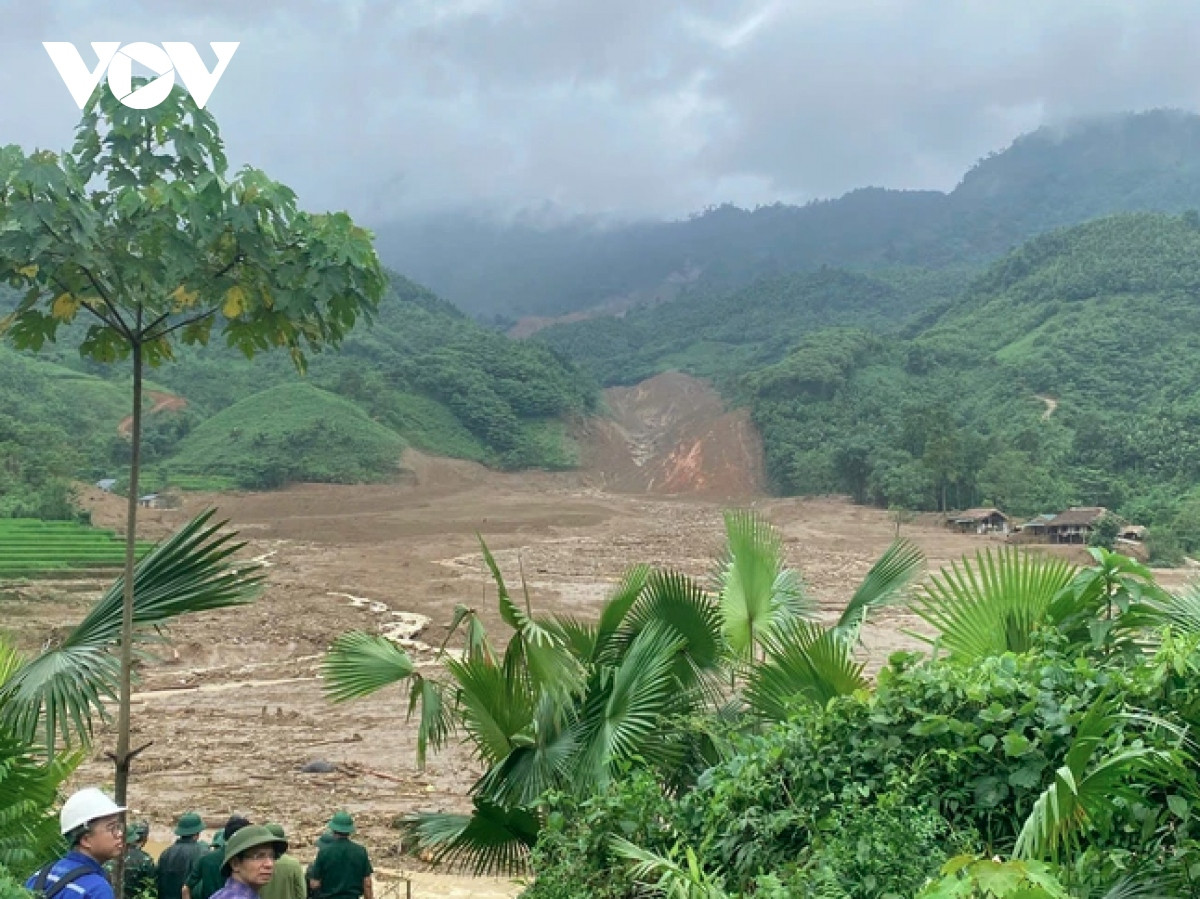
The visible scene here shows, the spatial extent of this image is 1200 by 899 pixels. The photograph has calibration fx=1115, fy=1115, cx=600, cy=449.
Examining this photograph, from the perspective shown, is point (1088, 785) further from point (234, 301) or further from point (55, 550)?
point (55, 550)

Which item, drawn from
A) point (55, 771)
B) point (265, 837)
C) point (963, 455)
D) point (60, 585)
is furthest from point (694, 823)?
point (963, 455)

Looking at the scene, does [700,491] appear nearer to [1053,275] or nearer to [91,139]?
[1053,275]

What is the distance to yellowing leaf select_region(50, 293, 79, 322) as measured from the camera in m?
3.75

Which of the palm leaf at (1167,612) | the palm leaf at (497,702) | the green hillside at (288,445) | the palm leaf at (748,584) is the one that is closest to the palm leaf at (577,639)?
the palm leaf at (497,702)

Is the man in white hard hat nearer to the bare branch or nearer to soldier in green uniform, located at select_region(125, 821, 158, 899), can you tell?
the bare branch

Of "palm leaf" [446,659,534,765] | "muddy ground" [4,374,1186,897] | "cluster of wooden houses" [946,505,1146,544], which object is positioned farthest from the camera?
"cluster of wooden houses" [946,505,1146,544]

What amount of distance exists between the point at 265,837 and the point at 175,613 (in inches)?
51.6

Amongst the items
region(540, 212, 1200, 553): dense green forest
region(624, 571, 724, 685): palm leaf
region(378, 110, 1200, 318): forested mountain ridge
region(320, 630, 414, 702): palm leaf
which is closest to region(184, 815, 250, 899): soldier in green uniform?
region(320, 630, 414, 702): palm leaf

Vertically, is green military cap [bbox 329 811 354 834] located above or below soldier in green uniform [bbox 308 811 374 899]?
above

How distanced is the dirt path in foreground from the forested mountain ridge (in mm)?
100705

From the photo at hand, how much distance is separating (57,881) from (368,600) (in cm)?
2333

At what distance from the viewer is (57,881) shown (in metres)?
2.59

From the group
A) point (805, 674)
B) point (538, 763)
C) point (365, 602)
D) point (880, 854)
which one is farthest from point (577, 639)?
point (365, 602)

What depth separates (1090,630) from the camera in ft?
10.6
